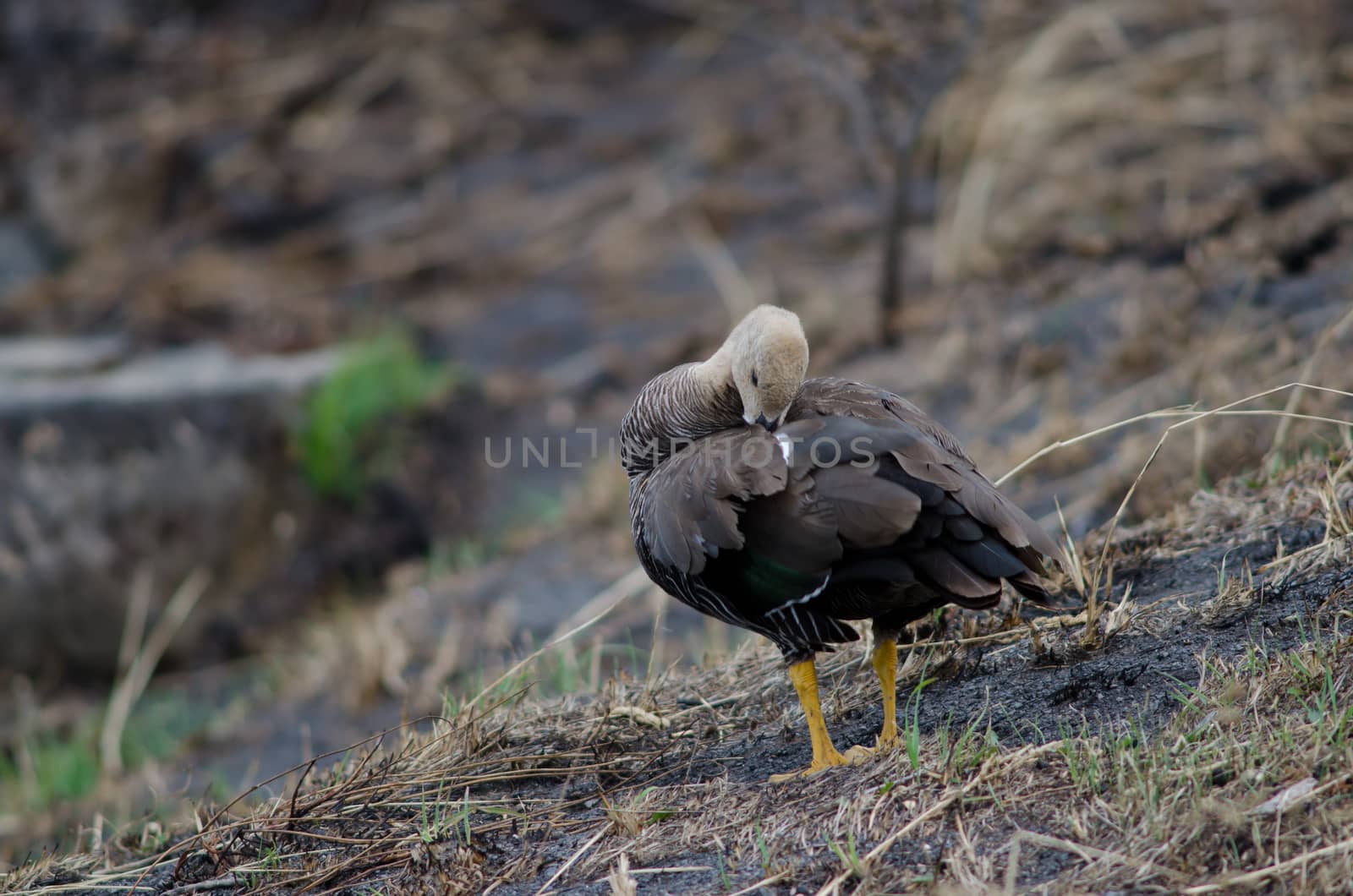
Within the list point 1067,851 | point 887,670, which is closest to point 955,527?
point 887,670

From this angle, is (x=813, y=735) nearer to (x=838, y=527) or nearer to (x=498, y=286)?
(x=838, y=527)

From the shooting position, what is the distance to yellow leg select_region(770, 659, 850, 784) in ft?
9.44

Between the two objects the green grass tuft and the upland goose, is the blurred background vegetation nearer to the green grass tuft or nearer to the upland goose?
the green grass tuft

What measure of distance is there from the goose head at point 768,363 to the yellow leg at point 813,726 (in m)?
0.64

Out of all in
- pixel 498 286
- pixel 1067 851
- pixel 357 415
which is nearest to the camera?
pixel 1067 851

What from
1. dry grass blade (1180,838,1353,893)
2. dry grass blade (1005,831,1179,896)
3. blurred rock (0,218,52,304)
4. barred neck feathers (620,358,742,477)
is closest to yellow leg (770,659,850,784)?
dry grass blade (1005,831,1179,896)

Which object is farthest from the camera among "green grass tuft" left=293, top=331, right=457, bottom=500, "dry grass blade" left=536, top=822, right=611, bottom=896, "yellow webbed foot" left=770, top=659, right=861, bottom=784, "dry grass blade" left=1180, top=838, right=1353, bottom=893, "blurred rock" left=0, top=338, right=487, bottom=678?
"green grass tuft" left=293, top=331, right=457, bottom=500

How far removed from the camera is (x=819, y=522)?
2.72 metres

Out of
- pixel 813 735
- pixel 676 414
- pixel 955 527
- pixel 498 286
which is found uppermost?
pixel 676 414

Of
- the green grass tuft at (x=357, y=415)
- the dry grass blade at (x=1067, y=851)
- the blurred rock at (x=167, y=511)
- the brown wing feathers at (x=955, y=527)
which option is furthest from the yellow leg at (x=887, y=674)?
the green grass tuft at (x=357, y=415)

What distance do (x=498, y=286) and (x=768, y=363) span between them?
6526mm

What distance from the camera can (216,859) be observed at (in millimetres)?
2951

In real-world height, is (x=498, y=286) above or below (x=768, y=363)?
below

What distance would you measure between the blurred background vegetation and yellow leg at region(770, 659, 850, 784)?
3.72 ft
